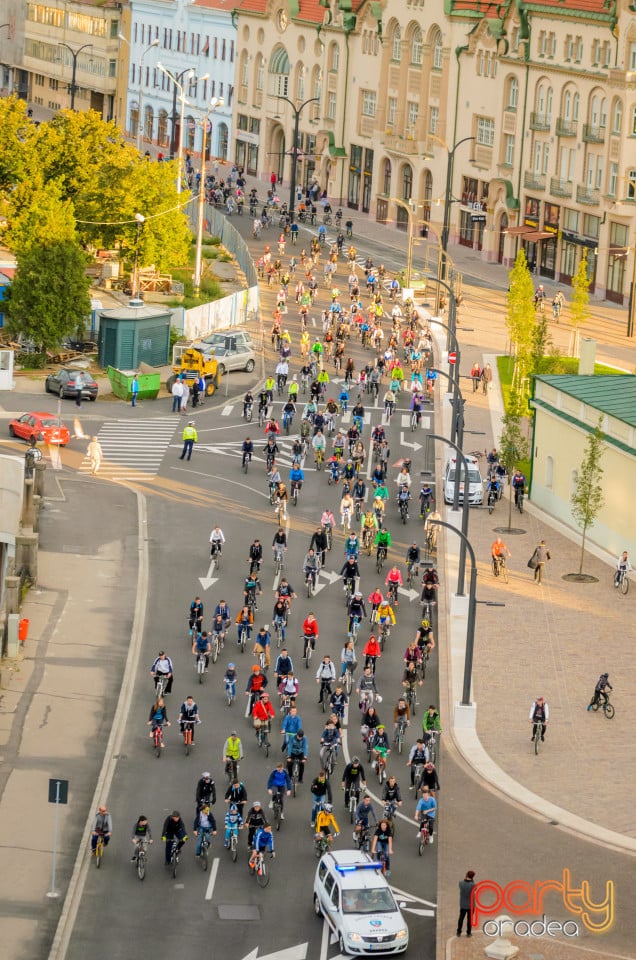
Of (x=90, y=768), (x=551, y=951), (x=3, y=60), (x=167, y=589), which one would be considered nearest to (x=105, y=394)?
A: (x=167, y=589)

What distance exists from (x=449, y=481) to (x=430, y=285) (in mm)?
43111

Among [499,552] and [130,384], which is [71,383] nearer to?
[130,384]

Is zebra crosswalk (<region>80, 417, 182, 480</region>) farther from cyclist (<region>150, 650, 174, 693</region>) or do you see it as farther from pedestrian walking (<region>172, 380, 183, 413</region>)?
cyclist (<region>150, 650, 174, 693</region>)

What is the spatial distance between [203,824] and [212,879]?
107 centimetres

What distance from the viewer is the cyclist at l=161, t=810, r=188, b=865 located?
1501 inches

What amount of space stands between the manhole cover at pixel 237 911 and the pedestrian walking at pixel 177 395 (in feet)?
138

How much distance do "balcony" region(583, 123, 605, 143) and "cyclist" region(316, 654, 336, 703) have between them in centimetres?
6629

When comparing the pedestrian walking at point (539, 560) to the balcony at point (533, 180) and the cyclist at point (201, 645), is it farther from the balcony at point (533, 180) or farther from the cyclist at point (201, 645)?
the balcony at point (533, 180)

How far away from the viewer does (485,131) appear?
12119cm

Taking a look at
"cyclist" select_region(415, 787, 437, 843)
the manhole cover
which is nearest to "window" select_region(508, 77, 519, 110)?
"cyclist" select_region(415, 787, 437, 843)

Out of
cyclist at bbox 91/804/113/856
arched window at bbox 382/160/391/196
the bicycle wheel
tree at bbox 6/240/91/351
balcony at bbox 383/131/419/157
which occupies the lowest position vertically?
the bicycle wheel

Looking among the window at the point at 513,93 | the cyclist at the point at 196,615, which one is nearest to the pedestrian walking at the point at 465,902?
the cyclist at the point at 196,615

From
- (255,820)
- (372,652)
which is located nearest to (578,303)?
(372,652)

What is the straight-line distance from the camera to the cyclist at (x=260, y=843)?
→ 3806 cm
